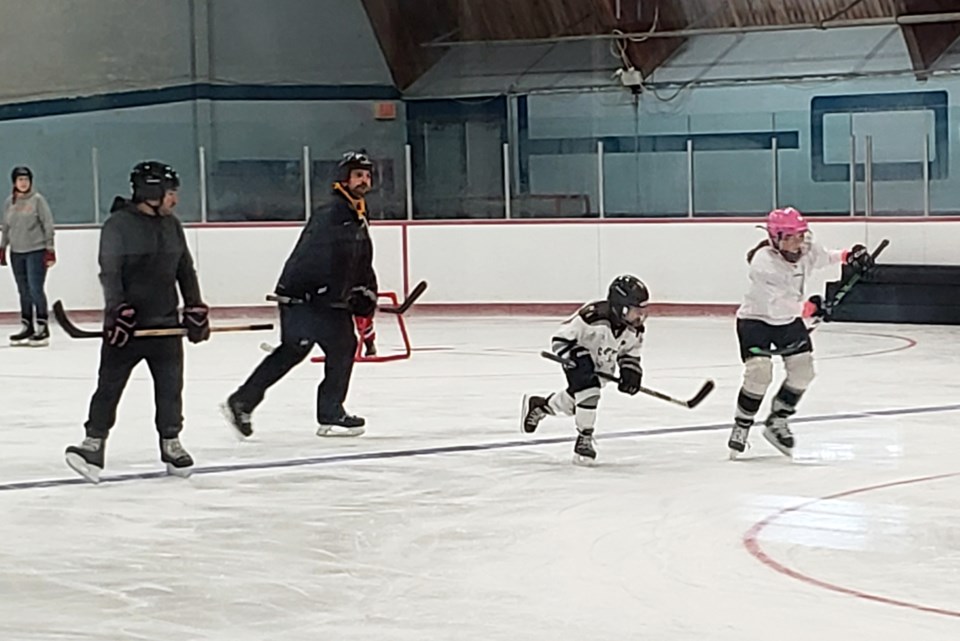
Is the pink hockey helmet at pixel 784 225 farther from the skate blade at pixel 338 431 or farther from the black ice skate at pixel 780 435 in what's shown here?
the skate blade at pixel 338 431

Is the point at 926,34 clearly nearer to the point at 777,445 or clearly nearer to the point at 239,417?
the point at 777,445

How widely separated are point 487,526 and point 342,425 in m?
2.31

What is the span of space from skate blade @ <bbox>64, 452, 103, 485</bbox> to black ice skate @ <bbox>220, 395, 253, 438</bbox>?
1.16m

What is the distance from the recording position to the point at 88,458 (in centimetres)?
663

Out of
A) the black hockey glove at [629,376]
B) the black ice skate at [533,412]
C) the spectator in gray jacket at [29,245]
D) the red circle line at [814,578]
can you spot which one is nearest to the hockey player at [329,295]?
the black ice skate at [533,412]

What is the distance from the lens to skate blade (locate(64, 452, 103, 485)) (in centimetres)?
663

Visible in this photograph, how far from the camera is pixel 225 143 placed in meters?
18.2

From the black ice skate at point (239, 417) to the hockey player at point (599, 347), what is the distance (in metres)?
1.54

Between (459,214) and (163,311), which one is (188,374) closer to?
(163,311)

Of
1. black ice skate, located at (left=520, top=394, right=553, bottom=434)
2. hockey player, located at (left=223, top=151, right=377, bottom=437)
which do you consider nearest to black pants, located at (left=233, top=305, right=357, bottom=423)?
hockey player, located at (left=223, top=151, right=377, bottom=437)

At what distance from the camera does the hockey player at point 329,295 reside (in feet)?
25.5

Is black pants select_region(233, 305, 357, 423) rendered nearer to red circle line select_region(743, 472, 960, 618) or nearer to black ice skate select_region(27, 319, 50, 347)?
red circle line select_region(743, 472, 960, 618)

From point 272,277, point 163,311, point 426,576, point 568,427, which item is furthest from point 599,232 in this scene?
point 426,576

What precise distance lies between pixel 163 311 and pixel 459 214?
36.8 feet
